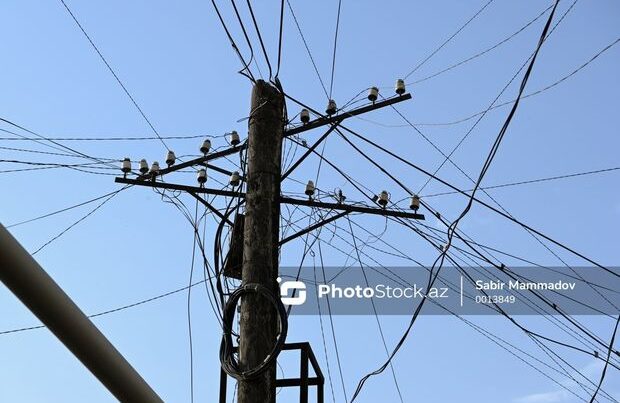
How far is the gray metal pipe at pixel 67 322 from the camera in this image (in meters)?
2.53

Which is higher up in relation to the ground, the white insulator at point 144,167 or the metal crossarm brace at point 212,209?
the white insulator at point 144,167

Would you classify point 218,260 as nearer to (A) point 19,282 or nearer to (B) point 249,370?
(B) point 249,370

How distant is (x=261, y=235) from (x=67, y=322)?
382cm

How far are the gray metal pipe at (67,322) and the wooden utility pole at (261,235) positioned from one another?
8.97ft

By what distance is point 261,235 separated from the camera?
6.57 meters

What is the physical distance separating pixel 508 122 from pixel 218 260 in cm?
299

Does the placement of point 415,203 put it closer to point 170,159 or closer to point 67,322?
point 170,159

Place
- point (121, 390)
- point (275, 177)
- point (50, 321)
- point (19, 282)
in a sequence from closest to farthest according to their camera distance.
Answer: point (19, 282) → point (50, 321) → point (121, 390) → point (275, 177)

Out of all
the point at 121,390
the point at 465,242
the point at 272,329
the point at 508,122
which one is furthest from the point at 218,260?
the point at 121,390

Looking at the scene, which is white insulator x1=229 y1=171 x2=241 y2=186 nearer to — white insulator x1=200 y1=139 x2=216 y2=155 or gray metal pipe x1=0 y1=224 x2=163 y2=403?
white insulator x1=200 y1=139 x2=216 y2=155

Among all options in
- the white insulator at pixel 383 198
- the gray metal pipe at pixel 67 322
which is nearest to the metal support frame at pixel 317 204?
the white insulator at pixel 383 198

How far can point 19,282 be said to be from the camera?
2.56 m

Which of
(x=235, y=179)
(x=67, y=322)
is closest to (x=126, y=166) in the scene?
(x=235, y=179)

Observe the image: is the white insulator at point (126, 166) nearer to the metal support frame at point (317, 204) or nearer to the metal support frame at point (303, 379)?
the metal support frame at point (317, 204)
